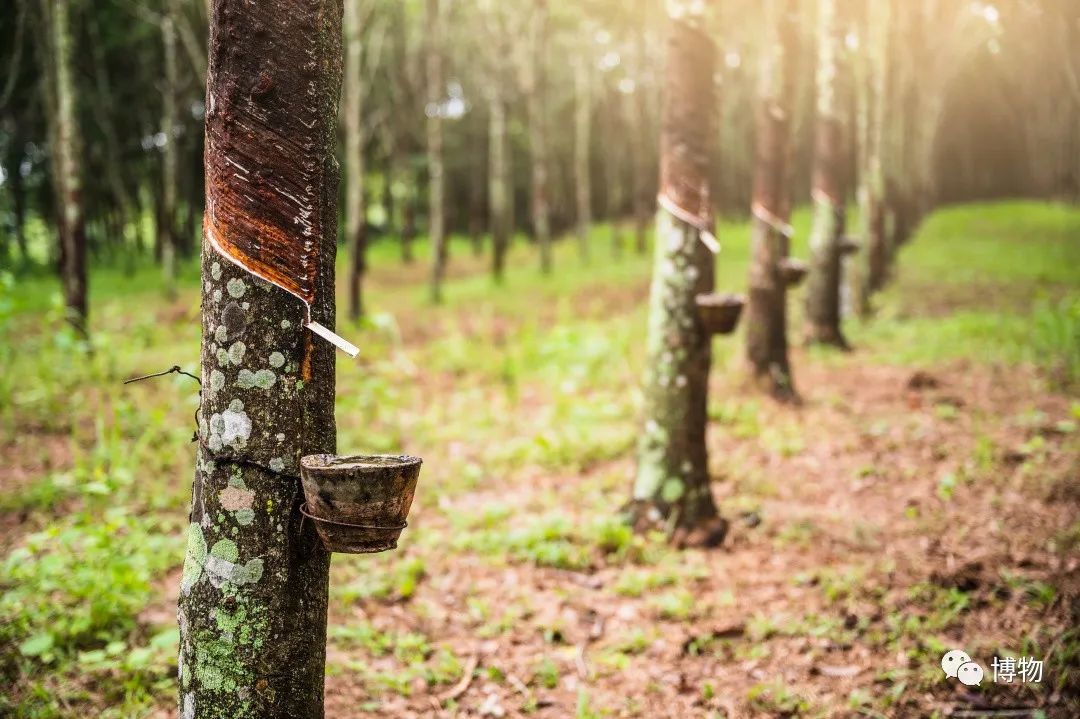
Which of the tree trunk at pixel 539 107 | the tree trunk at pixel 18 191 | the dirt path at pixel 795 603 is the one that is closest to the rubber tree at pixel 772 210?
the dirt path at pixel 795 603

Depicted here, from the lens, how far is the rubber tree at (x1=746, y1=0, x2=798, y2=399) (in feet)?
25.7

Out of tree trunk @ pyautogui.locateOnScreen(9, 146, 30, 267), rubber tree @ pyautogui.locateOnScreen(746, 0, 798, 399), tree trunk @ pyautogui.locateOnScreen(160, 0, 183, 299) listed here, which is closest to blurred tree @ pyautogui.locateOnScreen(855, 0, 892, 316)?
rubber tree @ pyautogui.locateOnScreen(746, 0, 798, 399)

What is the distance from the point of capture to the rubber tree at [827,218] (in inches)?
382

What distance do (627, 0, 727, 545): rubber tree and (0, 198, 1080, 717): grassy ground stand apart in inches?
13.5

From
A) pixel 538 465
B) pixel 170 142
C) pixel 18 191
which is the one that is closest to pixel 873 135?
pixel 538 465

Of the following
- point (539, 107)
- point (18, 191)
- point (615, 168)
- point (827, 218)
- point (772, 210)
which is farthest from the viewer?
point (615, 168)

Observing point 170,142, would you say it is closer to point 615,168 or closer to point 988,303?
point 988,303

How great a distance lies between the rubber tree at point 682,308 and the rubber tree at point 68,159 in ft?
24.8

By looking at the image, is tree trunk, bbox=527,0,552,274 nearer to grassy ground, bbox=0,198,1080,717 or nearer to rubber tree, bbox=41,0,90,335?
grassy ground, bbox=0,198,1080,717

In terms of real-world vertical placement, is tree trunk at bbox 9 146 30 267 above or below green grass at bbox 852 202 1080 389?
above

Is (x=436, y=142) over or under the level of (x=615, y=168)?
under

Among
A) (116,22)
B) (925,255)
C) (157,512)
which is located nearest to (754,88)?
(925,255)

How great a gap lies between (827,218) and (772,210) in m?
2.55

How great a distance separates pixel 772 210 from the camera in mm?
7840
